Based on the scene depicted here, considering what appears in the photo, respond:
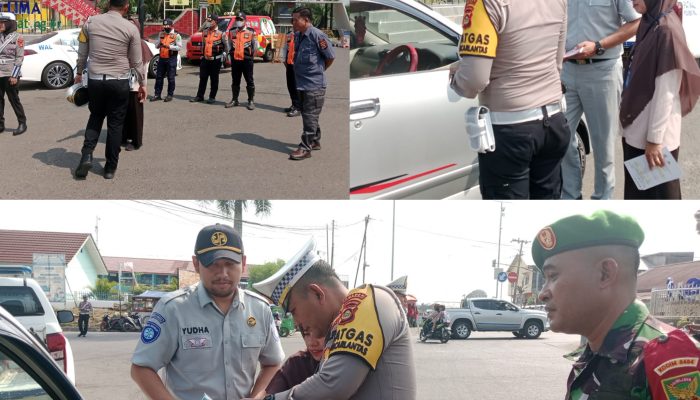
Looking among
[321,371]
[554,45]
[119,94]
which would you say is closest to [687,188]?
[554,45]

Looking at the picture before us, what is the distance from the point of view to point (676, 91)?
12.9 ft

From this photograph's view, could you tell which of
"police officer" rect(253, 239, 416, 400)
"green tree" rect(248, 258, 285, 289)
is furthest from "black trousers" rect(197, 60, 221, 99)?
"police officer" rect(253, 239, 416, 400)

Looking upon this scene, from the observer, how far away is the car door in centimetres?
Answer: 497

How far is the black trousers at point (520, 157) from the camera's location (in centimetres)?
393

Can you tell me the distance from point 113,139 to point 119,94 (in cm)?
41

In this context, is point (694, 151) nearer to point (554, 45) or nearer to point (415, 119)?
point (415, 119)

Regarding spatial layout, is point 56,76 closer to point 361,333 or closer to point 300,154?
point 300,154

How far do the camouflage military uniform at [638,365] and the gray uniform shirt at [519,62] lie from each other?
6.63 feet

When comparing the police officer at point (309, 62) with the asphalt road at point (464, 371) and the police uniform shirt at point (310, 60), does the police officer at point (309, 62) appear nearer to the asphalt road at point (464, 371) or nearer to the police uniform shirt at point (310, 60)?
the police uniform shirt at point (310, 60)

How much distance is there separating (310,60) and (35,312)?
323 cm

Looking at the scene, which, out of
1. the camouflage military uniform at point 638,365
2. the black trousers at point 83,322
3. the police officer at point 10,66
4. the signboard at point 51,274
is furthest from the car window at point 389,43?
the police officer at point 10,66

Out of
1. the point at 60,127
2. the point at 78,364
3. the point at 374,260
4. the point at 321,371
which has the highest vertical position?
the point at 321,371

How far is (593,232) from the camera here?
1.91 meters

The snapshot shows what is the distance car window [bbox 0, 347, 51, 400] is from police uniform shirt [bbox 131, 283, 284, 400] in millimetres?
642
